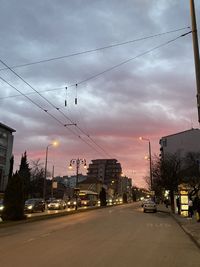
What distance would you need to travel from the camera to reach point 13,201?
30.4 m

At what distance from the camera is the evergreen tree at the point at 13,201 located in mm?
30344

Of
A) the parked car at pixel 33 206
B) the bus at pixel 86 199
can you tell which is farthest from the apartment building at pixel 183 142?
the parked car at pixel 33 206

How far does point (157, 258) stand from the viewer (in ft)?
38.7

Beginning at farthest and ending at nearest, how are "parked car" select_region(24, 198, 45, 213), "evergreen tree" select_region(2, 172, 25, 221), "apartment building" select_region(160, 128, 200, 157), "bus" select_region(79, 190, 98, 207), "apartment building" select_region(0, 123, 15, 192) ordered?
"apartment building" select_region(0, 123, 15, 192)
"apartment building" select_region(160, 128, 200, 157)
"bus" select_region(79, 190, 98, 207)
"parked car" select_region(24, 198, 45, 213)
"evergreen tree" select_region(2, 172, 25, 221)

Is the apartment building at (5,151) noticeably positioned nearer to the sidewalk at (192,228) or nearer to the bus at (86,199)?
the bus at (86,199)

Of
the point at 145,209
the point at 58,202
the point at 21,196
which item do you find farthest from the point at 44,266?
the point at 58,202

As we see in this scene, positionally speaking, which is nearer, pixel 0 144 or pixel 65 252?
pixel 65 252

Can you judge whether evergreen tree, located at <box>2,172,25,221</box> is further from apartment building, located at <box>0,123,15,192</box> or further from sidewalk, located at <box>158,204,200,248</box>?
apartment building, located at <box>0,123,15,192</box>

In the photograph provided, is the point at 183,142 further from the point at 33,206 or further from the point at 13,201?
the point at 13,201

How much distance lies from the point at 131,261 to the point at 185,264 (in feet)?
4.82

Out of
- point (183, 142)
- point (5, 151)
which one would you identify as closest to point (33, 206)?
point (5, 151)

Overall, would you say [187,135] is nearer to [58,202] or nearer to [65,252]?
[58,202]

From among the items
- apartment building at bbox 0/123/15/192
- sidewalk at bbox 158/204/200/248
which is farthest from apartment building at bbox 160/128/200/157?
sidewalk at bbox 158/204/200/248

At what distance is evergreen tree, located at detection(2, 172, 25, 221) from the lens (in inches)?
1195
